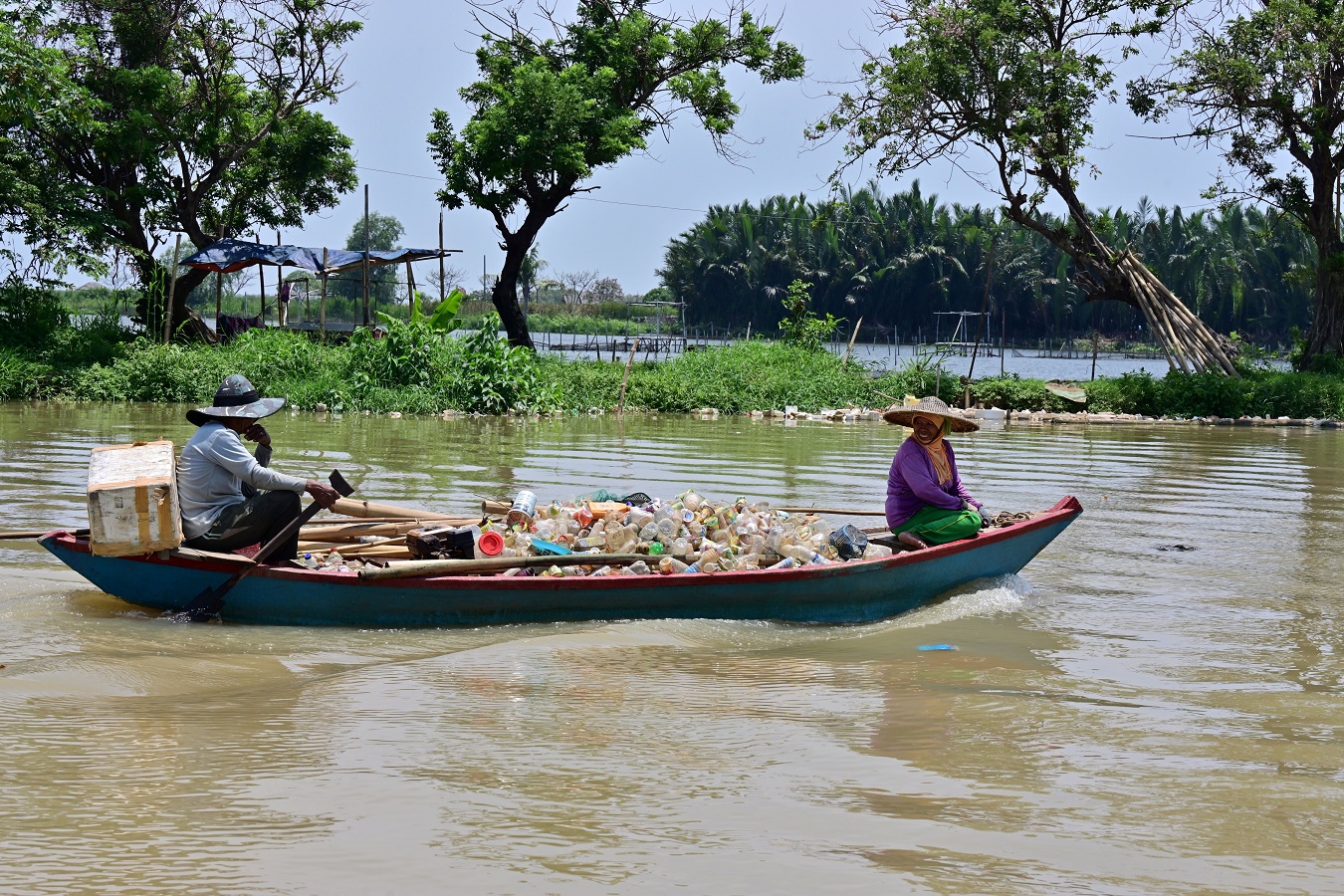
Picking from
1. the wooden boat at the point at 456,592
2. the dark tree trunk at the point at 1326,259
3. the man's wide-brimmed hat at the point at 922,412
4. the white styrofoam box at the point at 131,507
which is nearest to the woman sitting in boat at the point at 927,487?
the man's wide-brimmed hat at the point at 922,412

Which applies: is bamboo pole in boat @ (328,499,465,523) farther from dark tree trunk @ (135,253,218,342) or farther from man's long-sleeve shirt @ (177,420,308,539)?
dark tree trunk @ (135,253,218,342)

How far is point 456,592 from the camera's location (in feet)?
20.9

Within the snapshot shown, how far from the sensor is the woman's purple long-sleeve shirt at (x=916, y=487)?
7.36 metres

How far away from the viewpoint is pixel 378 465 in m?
13.6

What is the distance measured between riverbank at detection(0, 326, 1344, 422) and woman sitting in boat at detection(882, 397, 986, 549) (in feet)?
45.8

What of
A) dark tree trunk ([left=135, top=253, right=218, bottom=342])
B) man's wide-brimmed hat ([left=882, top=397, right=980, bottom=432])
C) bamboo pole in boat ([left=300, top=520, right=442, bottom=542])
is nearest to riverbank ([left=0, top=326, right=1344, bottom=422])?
dark tree trunk ([left=135, top=253, right=218, bottom=342])

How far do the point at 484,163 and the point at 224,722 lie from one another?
859 inches

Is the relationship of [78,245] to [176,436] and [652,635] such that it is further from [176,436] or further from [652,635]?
[652,635]

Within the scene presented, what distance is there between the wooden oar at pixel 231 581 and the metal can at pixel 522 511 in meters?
1.19

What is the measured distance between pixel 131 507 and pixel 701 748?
3100 millimetres

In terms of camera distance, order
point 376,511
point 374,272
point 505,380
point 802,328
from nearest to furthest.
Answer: point 376,511 → point 505,380 → point 802,328 → point 374,272

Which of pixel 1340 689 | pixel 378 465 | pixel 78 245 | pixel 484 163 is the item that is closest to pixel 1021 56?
pixel 484 163

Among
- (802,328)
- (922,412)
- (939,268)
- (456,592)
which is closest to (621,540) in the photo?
(456,592)

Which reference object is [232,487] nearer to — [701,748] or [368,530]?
[368,530]
